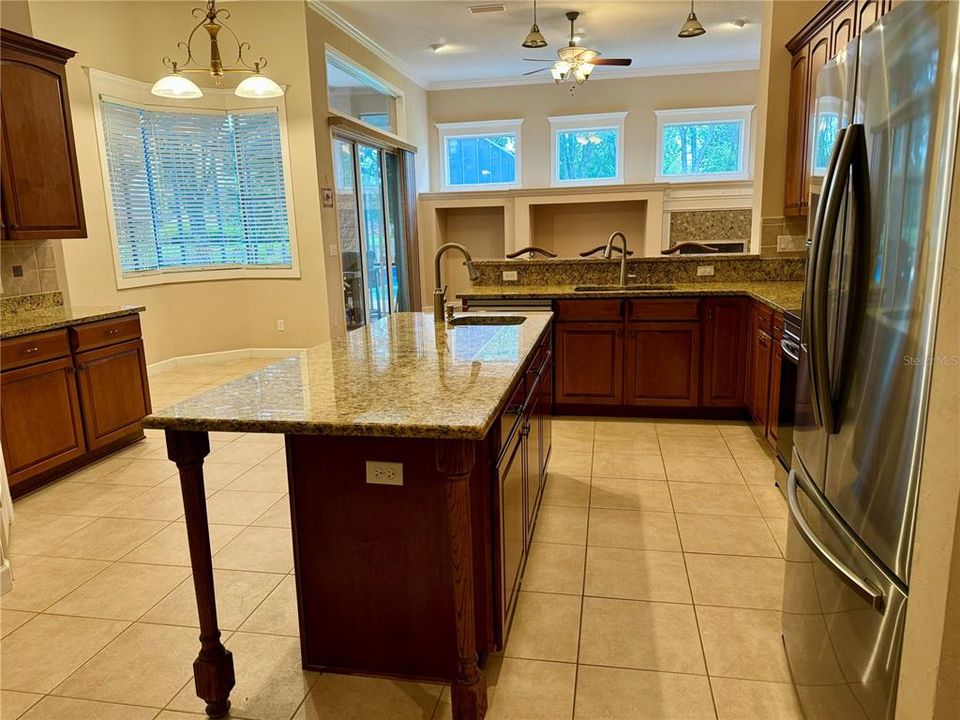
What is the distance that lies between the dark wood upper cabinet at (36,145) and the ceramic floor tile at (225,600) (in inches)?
100

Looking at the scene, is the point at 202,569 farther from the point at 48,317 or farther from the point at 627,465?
the point at 48,317

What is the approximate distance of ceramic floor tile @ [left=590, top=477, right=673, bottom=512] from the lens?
314 centimetres

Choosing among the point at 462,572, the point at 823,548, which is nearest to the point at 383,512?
the point at 462,572

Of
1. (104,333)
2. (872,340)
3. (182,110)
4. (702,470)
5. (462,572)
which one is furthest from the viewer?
(182,110)

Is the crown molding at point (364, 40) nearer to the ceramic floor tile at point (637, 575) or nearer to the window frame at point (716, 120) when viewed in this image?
the window frame at point (716, 120)

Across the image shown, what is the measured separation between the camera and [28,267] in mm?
4055

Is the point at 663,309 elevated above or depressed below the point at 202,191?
below

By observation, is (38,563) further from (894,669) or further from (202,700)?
(894,669)

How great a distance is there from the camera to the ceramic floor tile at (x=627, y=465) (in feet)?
11.6

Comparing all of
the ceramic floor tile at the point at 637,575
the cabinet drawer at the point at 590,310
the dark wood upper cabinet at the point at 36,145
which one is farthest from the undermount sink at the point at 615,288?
the dark wood upper cabinet at the point at 36,145

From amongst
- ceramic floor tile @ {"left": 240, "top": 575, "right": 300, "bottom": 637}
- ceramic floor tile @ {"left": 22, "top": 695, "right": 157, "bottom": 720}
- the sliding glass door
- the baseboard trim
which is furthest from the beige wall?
ceramic floor tile @ {"left": 22, "top": 695, "right": 157, "bottom": 720}

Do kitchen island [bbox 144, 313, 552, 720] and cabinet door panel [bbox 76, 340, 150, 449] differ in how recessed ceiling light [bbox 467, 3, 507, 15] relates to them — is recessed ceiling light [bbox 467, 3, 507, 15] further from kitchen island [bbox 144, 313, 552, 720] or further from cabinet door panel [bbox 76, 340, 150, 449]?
kitchen island [bbox 144, 313, 552, 720]

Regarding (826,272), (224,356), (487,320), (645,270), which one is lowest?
(224,356)

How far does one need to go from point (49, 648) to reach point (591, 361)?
10.9ft
